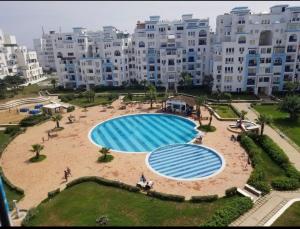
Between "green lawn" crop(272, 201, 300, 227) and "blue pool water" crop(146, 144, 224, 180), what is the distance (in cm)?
932

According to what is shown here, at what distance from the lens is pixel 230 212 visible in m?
22.5

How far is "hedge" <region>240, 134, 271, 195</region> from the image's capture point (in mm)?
26500

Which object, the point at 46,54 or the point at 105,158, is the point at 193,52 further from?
the point at 46,54

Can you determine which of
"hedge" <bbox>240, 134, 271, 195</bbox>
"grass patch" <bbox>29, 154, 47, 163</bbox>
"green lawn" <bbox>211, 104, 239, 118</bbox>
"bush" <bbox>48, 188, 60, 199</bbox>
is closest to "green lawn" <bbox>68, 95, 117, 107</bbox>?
"green lawn" <bbox>211, 104, 239, 118</bbox>

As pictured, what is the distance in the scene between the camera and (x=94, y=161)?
34875 mm

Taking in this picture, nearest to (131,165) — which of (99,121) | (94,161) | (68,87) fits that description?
(94,161)

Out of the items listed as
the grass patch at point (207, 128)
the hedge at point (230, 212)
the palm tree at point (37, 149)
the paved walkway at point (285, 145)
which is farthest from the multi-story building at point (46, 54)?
the hedge at point (230, 212)

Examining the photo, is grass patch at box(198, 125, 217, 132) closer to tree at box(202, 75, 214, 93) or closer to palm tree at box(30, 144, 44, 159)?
tree at box(202, 75, 214, 93)

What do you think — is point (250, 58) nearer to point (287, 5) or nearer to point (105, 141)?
point (287, 5)

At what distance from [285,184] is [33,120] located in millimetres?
45510

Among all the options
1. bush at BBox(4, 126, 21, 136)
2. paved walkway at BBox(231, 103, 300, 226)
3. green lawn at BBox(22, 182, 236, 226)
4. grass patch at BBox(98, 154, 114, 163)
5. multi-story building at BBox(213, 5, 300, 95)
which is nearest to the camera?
paved walkway at BBox(231, 103, 300, 226)

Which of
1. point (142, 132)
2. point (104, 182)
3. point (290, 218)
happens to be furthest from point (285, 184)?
point (142, 132)

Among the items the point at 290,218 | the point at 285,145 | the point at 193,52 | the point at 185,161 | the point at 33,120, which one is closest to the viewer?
the point at 290,218

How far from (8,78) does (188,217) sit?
80.2 metres
